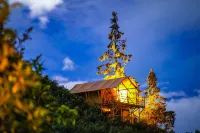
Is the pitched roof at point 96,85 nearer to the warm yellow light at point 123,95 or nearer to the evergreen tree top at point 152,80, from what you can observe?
the warm yellow light at point 123,95

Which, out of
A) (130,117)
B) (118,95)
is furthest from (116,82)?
(130,117)

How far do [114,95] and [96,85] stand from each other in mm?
2566

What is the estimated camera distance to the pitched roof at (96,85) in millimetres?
40438

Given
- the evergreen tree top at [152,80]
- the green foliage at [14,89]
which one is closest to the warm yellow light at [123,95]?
the evergreen tree top at [152,80]

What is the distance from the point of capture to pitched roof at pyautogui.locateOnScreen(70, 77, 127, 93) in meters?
40.4

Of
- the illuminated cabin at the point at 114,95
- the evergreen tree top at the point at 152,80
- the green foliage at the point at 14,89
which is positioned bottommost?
the green foliage at the point at 14,89

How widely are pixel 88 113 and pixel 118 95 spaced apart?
306 inches

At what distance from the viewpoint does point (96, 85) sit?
4234 cm

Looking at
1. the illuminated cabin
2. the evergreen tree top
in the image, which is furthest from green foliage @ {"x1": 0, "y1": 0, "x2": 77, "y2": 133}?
the evergreen tree top

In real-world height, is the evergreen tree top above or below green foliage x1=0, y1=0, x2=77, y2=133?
above

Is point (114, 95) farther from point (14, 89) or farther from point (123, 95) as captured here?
point (14, 89)

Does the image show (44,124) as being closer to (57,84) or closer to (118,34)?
(57,84)

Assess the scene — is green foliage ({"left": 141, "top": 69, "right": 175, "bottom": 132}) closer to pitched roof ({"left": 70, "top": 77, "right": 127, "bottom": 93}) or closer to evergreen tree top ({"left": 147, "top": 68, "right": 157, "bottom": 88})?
evergreen tree top ({"left": 147, "top": 68, "right": 157, "bottom": 88})

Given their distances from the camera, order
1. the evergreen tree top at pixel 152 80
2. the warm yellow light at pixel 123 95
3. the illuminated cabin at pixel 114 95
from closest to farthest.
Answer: the illuminated cabin at pixel 114 95
the warm yellow light at pixel 123 95
the evergreen tree top at pixel 152 80
